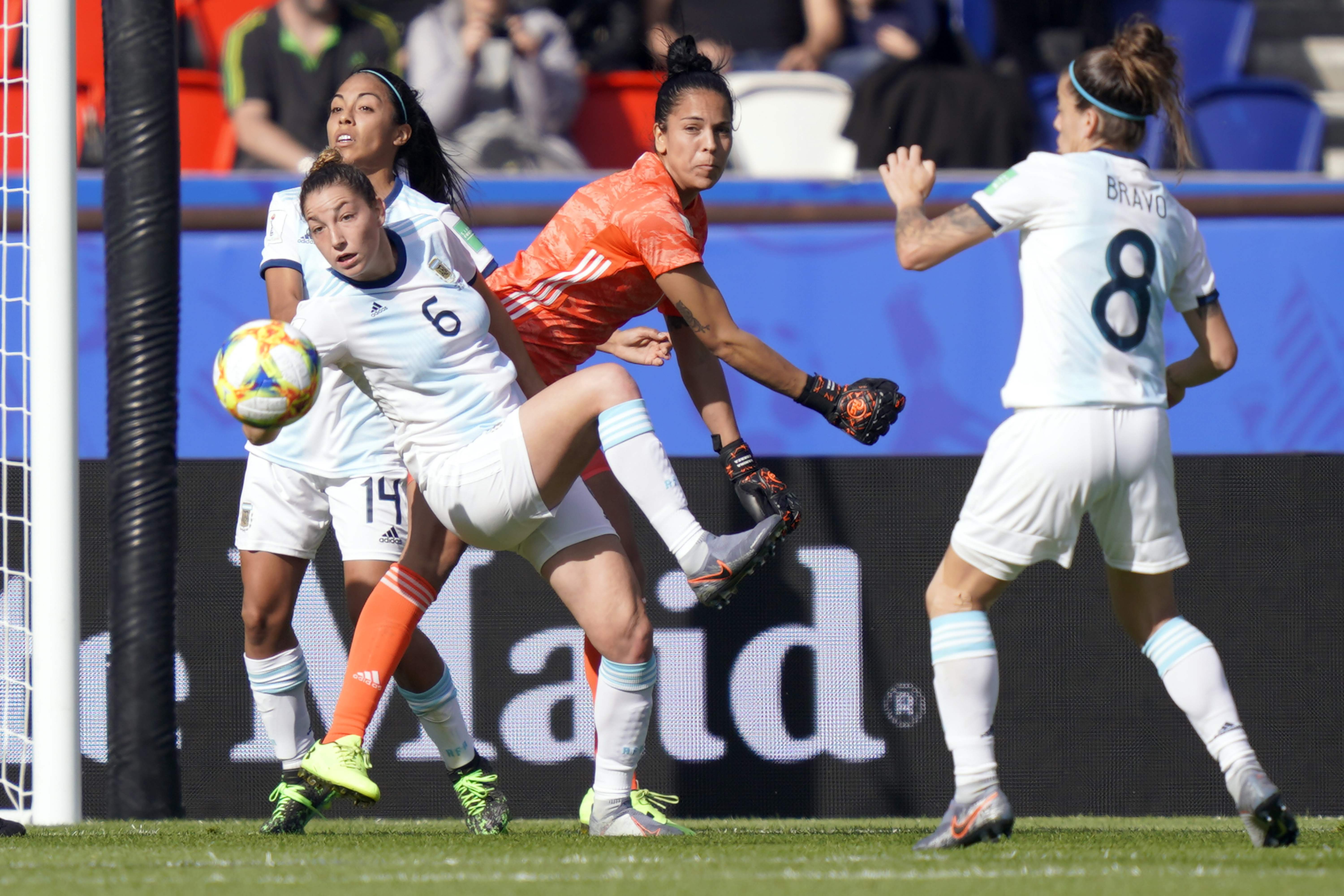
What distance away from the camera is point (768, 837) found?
3.72m

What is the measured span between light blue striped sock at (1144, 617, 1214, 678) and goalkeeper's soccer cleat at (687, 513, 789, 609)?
846 millimetres

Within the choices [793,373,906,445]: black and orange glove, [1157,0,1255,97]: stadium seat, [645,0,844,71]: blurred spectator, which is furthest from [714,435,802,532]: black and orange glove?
[1157,0,1255,97]: stadium seat

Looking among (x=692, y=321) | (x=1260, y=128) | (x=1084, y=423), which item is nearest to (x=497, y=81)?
(x=1260, y=128)

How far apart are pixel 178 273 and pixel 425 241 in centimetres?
149

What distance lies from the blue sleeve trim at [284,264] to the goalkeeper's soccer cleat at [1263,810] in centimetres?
250

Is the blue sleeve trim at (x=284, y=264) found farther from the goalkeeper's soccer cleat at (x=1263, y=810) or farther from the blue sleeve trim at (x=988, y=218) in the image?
the goalkeeper's soccer cleat at (x=1263, y=810)

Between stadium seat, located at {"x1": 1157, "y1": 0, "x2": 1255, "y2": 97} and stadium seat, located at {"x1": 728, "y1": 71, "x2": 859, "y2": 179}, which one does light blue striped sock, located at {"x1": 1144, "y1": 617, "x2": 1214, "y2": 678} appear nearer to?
stadium seat, located at {"x1": 728, "y1": 71, "x2": 859, "y2": 179}

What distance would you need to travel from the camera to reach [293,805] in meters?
3.92

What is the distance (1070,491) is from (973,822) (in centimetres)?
71

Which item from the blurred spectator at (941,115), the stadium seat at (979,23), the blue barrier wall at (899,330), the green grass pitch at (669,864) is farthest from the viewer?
the stadium seat at (979,23)

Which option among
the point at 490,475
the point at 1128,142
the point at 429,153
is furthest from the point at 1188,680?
the point at 429,153

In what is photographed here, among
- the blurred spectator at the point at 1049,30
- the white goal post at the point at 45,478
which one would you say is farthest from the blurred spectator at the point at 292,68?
the blurred spectator at the point at 1049,30

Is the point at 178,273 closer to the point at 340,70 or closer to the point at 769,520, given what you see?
the point at 769,520

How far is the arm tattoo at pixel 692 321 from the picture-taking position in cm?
365
